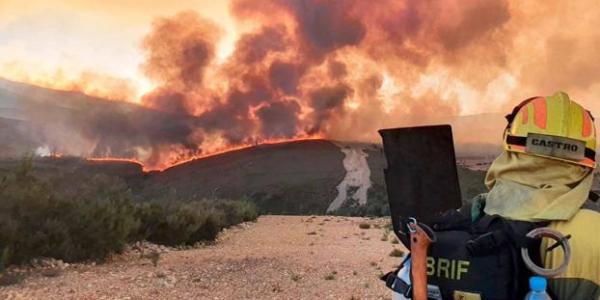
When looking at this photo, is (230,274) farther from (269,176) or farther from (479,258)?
(269,176)

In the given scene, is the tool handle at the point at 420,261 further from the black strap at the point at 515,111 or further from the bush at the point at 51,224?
the bush at the point at 51,224

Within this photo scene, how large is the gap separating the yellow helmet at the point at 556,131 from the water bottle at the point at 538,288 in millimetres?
367

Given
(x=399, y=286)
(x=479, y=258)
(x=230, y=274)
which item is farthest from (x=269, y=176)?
(x=479, y=258)

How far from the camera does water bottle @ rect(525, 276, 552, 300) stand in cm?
144

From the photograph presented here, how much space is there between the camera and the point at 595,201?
1.67 metres

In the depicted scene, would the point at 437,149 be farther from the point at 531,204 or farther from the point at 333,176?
the point at 333,176

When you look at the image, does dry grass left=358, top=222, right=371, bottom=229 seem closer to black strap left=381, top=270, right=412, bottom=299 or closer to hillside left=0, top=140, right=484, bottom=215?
black strap left=381, top=270, right=412, bottom=299

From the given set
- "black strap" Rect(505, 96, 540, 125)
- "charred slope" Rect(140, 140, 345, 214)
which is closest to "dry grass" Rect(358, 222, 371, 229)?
"black strap" Rect(505, 96, 540, 125)

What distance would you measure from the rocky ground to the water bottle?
21.5ft

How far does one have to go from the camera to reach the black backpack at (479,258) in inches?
60.1

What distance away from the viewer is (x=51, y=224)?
376 inches

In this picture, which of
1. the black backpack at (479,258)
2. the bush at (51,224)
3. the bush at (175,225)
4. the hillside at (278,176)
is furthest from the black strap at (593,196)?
the hillside at (278,176)

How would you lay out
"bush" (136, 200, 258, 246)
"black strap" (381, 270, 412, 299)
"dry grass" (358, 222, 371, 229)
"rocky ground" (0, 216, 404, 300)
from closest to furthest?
"black strap" (381, 270, 412, 299) < "rocky ground" (0, 216, 404, 300) < "bush" (136, 200, 258, 246) < "dry grass" (358, 222, 371, 229)

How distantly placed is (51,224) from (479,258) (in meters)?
9.27
